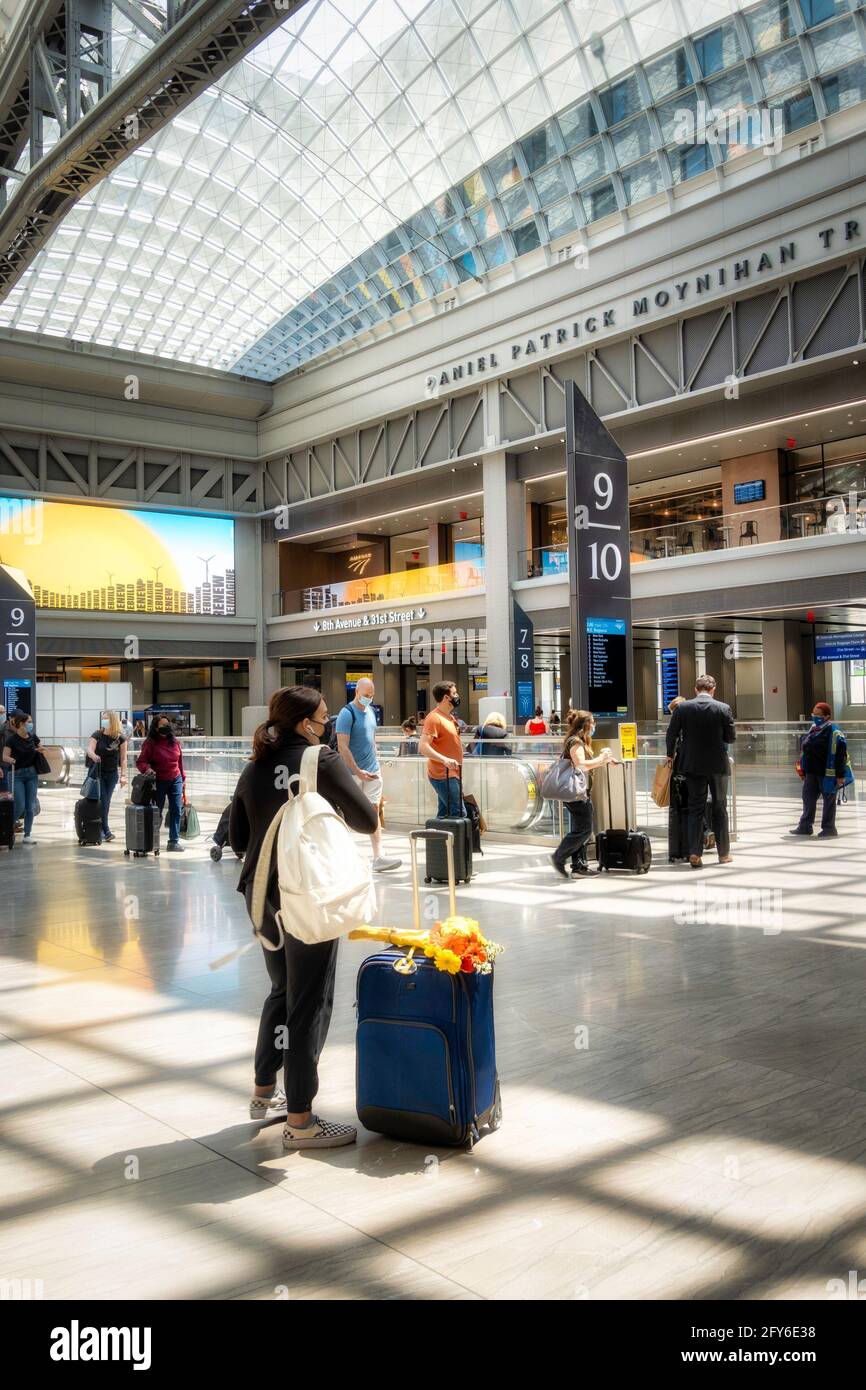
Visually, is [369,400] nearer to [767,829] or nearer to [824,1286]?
[767,829]

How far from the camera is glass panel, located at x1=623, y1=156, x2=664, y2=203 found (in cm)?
2709

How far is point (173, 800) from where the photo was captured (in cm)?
1513

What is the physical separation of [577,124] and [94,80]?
1642cm

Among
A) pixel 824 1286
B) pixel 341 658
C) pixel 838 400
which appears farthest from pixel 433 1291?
pixel 341 658

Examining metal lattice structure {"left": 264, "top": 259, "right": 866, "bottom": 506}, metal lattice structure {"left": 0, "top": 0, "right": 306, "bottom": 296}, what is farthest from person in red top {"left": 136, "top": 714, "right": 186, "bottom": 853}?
metal lattice structure {"left": 264, "top": 259, "right": 866, "bottom": 506}

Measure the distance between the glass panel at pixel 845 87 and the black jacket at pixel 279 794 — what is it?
2493cm

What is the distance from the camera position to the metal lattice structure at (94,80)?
13.3 meters

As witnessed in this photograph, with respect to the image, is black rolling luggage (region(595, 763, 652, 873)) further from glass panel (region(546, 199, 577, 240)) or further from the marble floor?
glass panel (region(546, 199, 577, 240))

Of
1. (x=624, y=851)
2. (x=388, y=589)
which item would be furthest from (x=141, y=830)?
(x=388, y=589)

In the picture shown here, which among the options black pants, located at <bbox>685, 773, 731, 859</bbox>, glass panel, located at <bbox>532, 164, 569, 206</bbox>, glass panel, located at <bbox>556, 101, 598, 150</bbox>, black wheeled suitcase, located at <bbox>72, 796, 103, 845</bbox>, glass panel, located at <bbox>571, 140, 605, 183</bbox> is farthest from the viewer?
glass panel, located at <bbox>532, 164, 569, 206</bbox>

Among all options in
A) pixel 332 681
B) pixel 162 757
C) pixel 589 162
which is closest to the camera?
pixel 162 757

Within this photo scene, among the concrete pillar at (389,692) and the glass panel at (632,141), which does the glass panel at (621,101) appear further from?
the concrete pillar at (389,692)

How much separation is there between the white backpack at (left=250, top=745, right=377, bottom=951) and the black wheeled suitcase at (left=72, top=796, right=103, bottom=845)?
12.2m

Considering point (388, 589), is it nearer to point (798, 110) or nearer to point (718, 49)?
point (718, 49)
